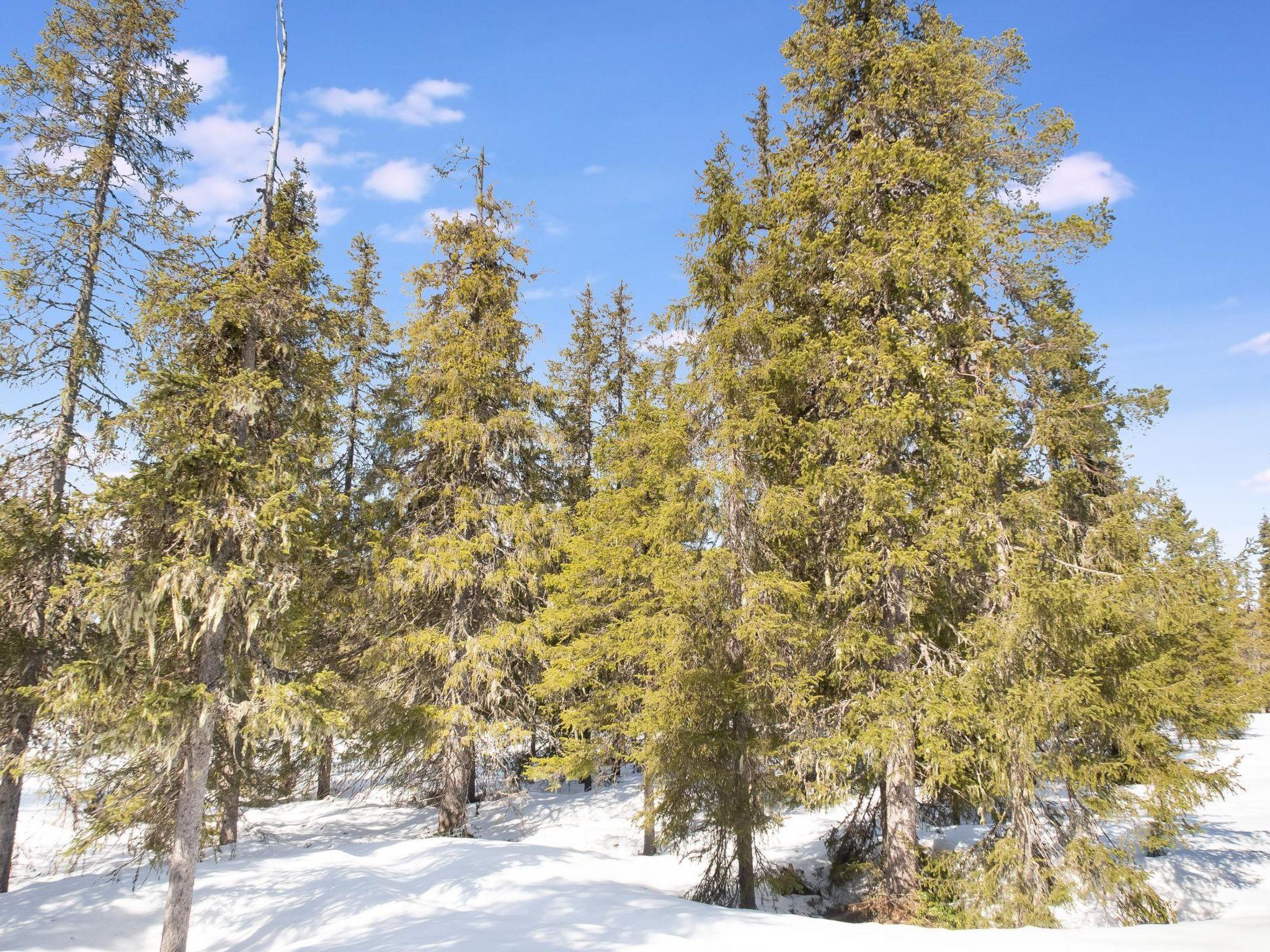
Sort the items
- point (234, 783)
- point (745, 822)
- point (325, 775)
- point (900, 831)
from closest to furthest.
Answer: point (900, 831)
point (234, 783)
point (745, 822)
point (325, 775)

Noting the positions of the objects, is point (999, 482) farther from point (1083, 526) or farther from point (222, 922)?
point (222, 922)

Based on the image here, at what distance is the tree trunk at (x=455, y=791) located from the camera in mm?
14352

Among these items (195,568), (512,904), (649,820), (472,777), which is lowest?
(472,777)

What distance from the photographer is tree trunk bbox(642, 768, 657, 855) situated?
36.8 feet

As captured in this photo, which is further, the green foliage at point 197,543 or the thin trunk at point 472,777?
the thin trunk at point 472,777

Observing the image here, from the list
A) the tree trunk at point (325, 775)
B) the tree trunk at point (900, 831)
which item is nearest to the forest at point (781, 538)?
the tree trunk at point (900, 831)

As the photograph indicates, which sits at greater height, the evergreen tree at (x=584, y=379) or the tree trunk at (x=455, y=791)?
the evergreen tree at (x=584, y=379)

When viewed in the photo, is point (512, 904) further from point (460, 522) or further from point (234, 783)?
point (460, 522)

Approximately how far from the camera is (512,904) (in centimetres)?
921

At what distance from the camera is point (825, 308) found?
1106cm

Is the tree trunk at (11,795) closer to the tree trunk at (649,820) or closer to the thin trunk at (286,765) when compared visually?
the thin trunk at (286,765)

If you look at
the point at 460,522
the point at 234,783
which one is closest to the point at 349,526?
the point at 460,522

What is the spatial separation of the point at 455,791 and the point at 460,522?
6056mm

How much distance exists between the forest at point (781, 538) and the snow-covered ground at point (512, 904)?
92 cm
